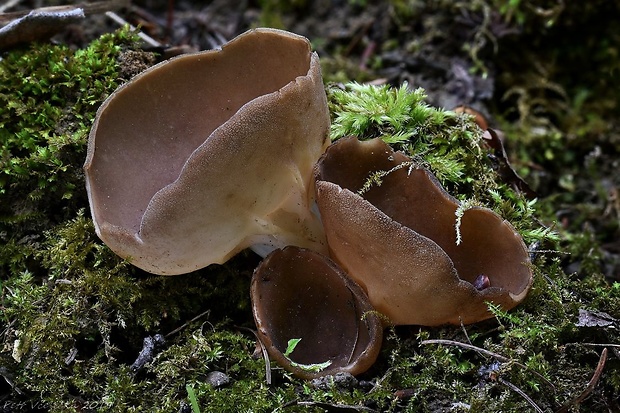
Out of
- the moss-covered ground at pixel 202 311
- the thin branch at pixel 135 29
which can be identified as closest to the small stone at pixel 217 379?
the moss-covered ground at pixel 202 311

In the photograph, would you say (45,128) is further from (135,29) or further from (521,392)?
(521,392)

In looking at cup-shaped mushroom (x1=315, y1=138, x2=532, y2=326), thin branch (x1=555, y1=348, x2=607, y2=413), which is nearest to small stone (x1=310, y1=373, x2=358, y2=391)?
cup-shaped mushroom (x1=315, y1=138, x2=532, y2=326)

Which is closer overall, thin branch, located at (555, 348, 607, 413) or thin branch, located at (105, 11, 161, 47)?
thin branch, located at (555, 348, 607, 413)

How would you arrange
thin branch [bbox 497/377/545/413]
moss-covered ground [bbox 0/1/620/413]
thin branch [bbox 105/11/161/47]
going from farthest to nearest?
thin branch [bbox 105/11/161/47] → moss-covered ground [bbox 0/1/620/413] → thin branch [bbox 497/377/545/413]

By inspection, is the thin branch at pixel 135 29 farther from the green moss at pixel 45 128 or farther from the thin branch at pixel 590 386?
the thin branch at pixel 590 386

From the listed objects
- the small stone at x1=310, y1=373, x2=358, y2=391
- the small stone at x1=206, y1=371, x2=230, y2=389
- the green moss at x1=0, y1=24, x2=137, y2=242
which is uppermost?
the green moss at x1=0, y1=24, x2=137, y2=242

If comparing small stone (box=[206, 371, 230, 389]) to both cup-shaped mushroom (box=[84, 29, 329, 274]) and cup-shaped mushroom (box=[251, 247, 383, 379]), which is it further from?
cup-shaped mushroom (box=[84, 29, 329, 274])

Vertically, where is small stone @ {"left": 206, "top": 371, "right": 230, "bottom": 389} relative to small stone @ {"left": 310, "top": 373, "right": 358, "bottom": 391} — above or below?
below

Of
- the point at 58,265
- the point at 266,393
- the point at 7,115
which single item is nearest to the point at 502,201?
the point at 266,393
